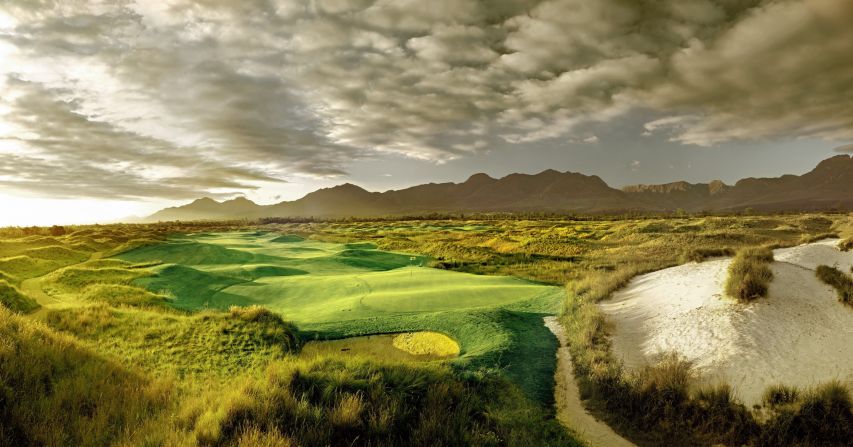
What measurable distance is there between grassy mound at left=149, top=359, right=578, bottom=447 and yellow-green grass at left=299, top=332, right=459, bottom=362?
9.47 feet

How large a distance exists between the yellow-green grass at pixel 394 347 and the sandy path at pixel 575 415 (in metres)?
2.92

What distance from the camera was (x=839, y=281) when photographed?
1351cm

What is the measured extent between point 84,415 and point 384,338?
7.52 metres

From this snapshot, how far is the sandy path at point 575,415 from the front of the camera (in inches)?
293

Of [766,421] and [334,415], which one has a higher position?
[334,415]

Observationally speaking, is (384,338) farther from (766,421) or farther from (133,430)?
(766,421)

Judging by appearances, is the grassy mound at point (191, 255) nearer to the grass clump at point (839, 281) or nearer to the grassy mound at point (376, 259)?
the grassy mound at point (376, 259)

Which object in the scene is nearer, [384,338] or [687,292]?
[384,338]

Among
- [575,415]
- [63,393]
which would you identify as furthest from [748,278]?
[63,393]

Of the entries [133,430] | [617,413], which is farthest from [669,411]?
[133,430]

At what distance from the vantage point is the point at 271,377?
718cm

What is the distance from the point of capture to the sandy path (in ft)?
24.4

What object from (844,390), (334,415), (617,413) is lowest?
(617,413)

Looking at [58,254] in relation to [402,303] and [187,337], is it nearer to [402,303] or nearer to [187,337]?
[187,337]
